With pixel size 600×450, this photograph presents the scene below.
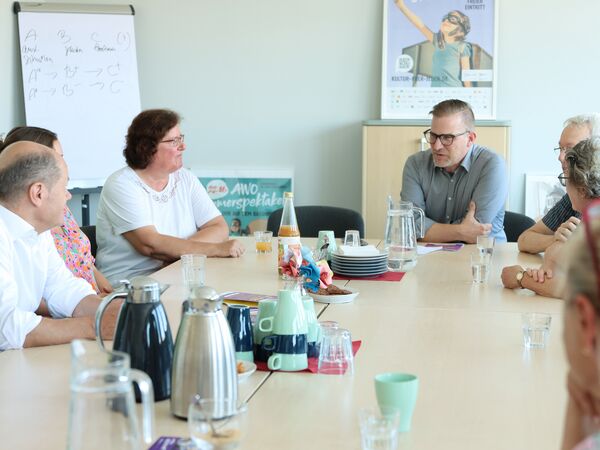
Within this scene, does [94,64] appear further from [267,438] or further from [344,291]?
[267,438]

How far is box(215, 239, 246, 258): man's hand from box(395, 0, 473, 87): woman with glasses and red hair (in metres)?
2.61

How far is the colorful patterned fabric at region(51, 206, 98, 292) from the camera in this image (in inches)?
123

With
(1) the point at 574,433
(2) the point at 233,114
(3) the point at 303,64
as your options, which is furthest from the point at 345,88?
(1) the point at 574,433

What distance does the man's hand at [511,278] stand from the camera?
2.74 metres

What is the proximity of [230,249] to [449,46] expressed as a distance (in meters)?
2.78

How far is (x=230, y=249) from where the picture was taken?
3.49 m

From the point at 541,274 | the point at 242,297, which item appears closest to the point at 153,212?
the point at 242,297

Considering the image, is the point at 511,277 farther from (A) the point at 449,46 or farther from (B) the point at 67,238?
(A) the point at 449,46

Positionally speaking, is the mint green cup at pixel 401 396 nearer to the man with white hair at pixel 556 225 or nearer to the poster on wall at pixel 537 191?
the man with white hair at pixel 556 225

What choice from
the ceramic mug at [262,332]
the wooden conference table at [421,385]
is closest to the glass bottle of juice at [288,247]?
the wooden conference table at [421,385]

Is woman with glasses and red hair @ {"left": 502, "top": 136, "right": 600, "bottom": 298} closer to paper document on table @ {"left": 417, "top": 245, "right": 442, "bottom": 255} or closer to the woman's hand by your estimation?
the woman's hand

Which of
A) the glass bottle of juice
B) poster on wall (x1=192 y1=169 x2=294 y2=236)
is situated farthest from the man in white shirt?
poster on wall (x1=192 y1=169 x2=294 y2=236)

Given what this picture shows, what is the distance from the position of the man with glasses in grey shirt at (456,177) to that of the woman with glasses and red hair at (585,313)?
314 cm

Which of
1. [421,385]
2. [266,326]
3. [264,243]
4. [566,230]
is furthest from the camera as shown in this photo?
[264,243]
